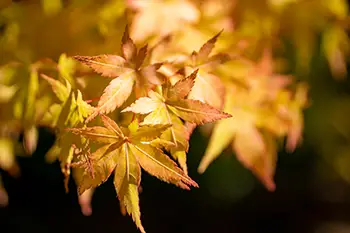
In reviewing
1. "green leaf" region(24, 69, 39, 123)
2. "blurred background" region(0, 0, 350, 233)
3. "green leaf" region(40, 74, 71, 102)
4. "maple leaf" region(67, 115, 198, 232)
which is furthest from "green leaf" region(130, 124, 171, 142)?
"blurred background" region(0, 0, 350, 233)

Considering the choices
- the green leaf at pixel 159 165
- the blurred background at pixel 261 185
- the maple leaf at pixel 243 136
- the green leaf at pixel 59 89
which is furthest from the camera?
the blurred background at pixel 261 185

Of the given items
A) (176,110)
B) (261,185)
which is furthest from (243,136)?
(261,185)

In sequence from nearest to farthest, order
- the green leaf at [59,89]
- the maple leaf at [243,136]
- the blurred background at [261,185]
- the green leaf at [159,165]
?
the green leaf at [159,165]
the green leaf at [59,89]
the maple leaf at [243,136]
the blurred background at [261,185]

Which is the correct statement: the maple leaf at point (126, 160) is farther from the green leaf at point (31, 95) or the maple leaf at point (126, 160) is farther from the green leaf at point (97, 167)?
the green leaf at point (31, 95)

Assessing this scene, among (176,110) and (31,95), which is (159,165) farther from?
(31,95)

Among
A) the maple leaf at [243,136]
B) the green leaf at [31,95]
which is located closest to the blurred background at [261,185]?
the maple leaf at [243,136]

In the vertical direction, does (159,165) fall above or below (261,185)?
above

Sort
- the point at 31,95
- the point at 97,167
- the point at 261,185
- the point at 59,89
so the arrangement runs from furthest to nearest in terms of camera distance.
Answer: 1. the point at 261,185
2. the point at 31,95
3. the point at 59,89
4. the point at 97,167

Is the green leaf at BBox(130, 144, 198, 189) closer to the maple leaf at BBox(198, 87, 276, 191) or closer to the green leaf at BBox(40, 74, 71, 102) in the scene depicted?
the green leaf at BBox(40, 74, 71, 102)
